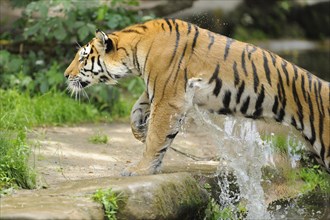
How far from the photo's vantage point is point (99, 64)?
21.5 ft

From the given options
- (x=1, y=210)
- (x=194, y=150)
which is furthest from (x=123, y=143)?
(x=1, y=210)

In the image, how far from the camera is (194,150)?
8.20 meters

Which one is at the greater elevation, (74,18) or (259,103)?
(259,103)

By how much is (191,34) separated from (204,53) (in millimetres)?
218

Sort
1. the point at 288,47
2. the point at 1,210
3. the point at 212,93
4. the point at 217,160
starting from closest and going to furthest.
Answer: the point at 1,210
the point at 212,93
the point at 217,160
the point at 288,47

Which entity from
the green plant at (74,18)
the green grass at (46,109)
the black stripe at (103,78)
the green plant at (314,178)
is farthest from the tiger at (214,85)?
the green plant at (74,18)

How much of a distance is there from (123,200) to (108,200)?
0.12 meters

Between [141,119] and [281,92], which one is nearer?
[281,92]

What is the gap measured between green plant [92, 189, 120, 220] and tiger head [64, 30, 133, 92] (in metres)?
1.53

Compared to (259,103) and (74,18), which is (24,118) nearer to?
(74,18)

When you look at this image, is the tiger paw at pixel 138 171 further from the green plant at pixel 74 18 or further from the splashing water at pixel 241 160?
the green plant at pixel 74 18

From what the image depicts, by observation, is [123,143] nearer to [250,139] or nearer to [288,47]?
[250,139]

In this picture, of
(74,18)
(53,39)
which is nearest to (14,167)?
(74,18)

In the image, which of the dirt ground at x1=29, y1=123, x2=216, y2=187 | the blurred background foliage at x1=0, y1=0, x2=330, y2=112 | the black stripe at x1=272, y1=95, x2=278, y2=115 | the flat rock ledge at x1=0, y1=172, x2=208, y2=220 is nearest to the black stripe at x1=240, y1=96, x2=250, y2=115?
the black stripe at x1=272, y1=95, x2=278, y2=115
